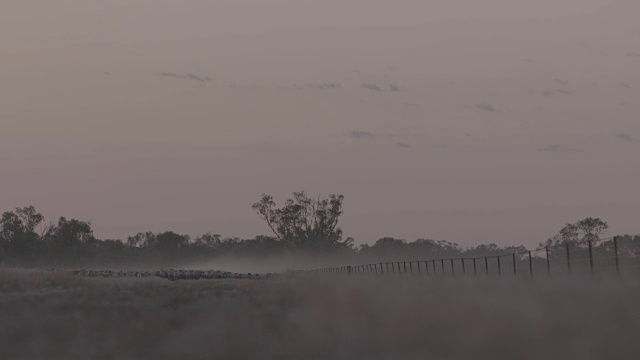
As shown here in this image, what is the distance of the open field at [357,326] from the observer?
833 inches

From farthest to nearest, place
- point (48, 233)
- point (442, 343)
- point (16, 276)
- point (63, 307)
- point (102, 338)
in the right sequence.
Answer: point (48, 233)
point (16, 276)
point (63, 307)
point (102, 338)
point (442, 343)

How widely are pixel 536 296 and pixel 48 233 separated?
156901 millimetres

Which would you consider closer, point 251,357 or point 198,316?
point 251,357

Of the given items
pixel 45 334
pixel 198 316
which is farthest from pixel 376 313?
pixel 45 334

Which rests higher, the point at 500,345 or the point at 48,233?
the point at 48,233

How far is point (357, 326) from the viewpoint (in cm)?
2497

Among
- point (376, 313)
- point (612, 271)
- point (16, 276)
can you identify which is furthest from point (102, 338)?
point (16, 276)

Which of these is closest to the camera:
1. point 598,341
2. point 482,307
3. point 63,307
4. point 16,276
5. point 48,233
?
point 598,341

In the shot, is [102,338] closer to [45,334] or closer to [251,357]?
[45,334]

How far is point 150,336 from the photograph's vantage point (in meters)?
24.4

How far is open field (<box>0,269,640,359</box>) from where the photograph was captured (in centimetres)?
2116

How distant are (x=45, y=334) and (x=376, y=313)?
332 inches

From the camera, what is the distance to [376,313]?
2797cm

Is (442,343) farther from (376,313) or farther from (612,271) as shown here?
(612,271)
